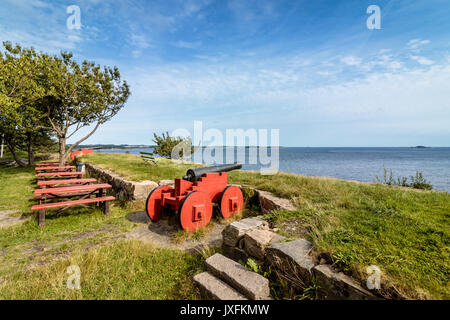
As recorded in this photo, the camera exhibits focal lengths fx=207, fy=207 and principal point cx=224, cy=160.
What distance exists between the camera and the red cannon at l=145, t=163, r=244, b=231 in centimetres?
432

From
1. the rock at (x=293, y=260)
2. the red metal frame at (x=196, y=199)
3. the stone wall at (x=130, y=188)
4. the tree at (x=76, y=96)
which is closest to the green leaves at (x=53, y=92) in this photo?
the tree at (x=76, y=96)

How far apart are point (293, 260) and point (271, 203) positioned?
2613 mm

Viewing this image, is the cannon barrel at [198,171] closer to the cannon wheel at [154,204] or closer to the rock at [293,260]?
the cannon wheel at [154,204]

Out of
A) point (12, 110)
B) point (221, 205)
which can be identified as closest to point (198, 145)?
point (12, 110)

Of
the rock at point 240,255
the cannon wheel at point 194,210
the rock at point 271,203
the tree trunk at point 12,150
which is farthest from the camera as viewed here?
the tree trunk at point 12,150

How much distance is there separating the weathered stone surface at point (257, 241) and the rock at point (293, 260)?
129mm

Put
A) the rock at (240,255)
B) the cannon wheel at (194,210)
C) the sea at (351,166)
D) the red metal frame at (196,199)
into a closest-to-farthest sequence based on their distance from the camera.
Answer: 1. the rock at (240,255)
2. the cannon wheel at (194,210)
3. the red metal frame at (196,199)
4. the sea at (351,166)

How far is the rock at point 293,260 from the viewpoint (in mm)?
2330

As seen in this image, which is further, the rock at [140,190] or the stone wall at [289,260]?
the rock at [140,190]

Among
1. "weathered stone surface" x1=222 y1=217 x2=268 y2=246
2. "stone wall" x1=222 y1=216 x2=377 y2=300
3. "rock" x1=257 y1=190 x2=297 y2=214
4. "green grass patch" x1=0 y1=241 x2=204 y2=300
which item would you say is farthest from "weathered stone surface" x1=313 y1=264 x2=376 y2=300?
"rock" x1=257 y1=190 x2=297 y2=214

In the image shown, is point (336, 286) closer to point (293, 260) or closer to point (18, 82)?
point (293, 260)

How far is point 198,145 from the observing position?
33875 mm

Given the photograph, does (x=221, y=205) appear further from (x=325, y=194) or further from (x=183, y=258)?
(x=325, y=194)
